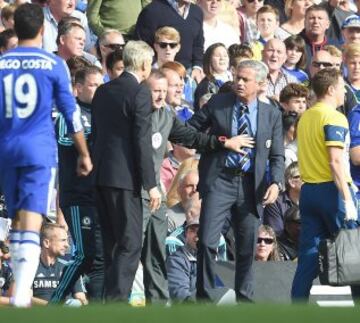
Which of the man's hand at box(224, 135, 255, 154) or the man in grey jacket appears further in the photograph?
the man's hand at box(224, 135, 255, 154)

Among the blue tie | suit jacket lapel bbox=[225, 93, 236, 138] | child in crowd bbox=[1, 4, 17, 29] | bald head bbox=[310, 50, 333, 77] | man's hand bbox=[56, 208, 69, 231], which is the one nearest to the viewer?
the blue tie

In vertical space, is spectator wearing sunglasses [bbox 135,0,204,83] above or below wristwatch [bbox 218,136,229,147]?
above

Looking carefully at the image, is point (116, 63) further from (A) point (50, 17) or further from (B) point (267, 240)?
(A) point (50, 17)

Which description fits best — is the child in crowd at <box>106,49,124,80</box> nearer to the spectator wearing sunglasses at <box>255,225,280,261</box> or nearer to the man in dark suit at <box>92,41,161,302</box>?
the man in dark suit at <box>92,41,161,302</box>

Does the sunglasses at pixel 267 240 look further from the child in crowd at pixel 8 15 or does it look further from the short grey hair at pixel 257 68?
the child in crowd at pixel 8 15

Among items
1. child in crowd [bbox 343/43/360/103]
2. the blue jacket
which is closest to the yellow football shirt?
the blue jacket

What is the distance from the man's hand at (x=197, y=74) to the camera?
17.9m

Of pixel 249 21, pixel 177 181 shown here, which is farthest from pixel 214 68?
pixel 249 21

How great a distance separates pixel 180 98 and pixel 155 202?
396 centimetres

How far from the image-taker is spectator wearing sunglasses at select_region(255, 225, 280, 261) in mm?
14758

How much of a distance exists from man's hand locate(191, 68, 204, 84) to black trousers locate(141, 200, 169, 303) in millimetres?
4940

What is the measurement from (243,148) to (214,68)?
12.5 ft

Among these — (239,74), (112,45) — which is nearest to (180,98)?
(112,45)

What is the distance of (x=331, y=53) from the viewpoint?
59.4 feet
